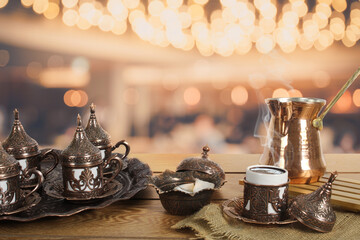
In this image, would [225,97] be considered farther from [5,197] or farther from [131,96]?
[5,197]

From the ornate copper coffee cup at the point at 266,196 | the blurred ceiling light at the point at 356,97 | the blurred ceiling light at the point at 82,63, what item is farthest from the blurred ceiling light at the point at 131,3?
the ornate copper coffee cup at the point at 266,196

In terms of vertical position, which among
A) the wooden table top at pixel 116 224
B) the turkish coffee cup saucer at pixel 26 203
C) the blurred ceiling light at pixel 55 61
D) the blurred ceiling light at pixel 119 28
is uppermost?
the blurred ceiling light at pixel 119 28

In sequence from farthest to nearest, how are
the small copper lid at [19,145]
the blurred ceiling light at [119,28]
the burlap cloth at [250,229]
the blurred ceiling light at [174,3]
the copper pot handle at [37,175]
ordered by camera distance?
1. the blurred ceiling light at [119,28]
2. the blurred ceiling light at [174,3]
3. the small copper lid at [19,145]
4. the copper pot handle at [37,175]
5. the burlap cloth at [250,229]

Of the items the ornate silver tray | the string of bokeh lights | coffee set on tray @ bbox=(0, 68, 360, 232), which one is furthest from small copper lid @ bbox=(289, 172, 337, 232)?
the string of bokeh lights

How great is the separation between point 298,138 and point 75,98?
7.86 feet

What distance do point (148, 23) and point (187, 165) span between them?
215cm

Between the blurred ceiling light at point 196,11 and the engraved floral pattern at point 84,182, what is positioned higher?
the blurred ceiling light at point 196,11

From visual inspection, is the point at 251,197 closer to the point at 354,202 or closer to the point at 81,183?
the point at 354,202

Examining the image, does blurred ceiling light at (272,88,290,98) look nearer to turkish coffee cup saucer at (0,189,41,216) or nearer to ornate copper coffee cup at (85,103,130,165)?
ornate copper coffee cup at (85,103,130,165)

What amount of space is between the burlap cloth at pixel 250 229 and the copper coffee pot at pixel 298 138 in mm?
161

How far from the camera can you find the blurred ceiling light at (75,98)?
2.85 meters

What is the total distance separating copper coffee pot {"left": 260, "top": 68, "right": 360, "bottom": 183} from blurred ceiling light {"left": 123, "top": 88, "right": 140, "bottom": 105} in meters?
2.14

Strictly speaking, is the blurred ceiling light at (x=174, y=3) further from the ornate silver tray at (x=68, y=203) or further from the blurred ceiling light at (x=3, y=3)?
the ornate silver tray at (x=68, y=203)

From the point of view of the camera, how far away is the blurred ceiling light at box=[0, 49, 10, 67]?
2.87 metres
